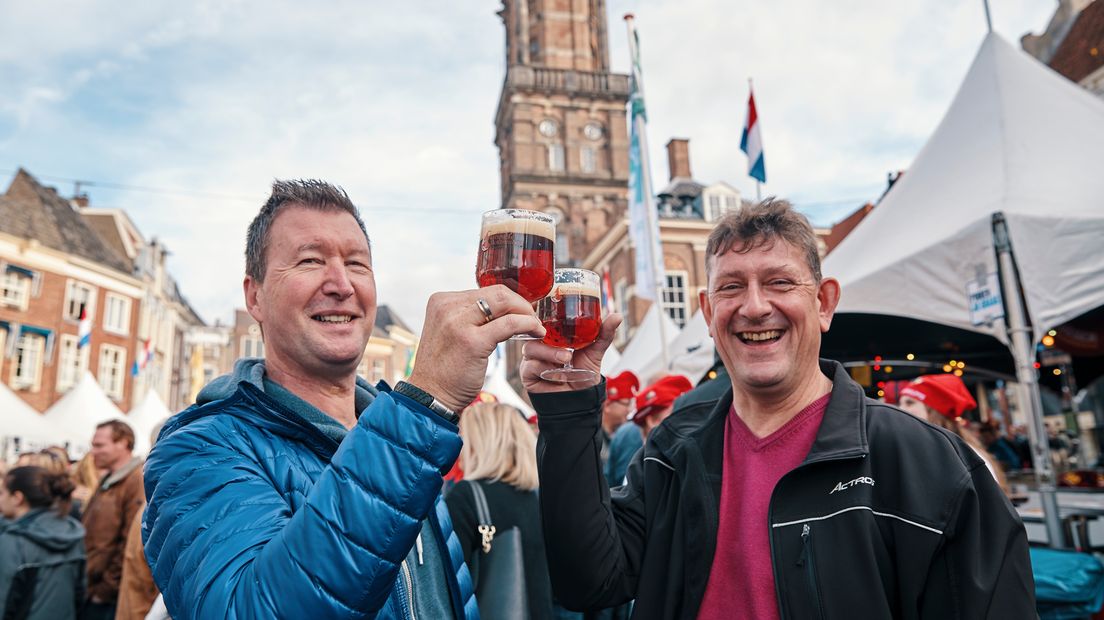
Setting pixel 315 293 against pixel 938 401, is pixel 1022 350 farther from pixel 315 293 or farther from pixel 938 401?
pixel 315 293

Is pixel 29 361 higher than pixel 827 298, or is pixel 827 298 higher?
pixel 29 361

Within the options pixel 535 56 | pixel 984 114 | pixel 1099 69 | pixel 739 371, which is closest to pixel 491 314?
pixel 739 371

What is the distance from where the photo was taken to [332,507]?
1105 mm

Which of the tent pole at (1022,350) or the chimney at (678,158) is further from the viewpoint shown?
the chimney at (678,158)

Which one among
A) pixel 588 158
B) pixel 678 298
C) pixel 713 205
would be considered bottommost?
pixel 678 298

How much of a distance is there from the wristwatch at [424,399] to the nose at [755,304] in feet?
3.56

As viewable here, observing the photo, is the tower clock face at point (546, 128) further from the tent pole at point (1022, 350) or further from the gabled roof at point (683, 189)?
the tent pole at point (1022, 350)

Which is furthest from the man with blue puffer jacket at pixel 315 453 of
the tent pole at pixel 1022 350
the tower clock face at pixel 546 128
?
the tower clock face at pixel 546 128

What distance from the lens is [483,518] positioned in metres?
3.27

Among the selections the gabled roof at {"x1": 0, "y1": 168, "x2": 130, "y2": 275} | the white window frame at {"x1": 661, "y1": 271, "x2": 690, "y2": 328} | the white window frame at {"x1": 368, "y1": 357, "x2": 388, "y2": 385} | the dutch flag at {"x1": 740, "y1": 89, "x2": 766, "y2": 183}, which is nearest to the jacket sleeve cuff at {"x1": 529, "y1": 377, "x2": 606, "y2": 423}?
the dutch flag at {"x1": 740, "y1": 89, "x2": 766, "y2": 183}

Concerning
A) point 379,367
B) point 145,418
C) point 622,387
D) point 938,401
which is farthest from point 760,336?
point 379,367

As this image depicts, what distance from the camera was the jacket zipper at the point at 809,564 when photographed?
1.65 meters

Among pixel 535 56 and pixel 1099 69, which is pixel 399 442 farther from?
pixel 535 56

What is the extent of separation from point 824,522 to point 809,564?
11 centimetres
